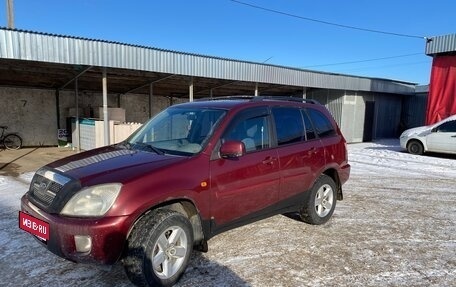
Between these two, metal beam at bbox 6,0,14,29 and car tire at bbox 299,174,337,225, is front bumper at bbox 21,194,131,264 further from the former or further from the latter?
metal beam at bbox 6,0,14,29

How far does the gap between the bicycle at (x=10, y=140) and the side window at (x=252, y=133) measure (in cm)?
1446

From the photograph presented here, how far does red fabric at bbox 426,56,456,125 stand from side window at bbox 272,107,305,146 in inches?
526

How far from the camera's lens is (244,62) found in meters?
13.5

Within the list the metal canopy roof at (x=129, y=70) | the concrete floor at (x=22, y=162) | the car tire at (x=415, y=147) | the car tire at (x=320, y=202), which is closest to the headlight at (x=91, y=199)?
the car tire at (x=320, y=202)

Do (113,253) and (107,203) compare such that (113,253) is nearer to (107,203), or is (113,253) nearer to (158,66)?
(107,203)

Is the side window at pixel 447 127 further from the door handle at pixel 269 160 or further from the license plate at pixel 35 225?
the license plate at pixel 35 225

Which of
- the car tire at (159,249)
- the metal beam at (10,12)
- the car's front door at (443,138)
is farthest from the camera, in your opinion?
the metal beam at (10,12)

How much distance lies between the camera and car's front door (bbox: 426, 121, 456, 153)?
12630mm

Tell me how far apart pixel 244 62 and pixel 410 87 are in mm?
13648

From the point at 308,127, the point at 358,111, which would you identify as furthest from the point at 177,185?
the point at 358,111

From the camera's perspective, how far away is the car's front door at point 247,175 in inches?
135

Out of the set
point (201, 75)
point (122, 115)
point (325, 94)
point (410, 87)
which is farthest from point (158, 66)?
point (410, 87)

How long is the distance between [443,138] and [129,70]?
11.9 meters

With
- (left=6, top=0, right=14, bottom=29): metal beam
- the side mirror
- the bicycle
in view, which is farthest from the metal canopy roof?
the side mirror
